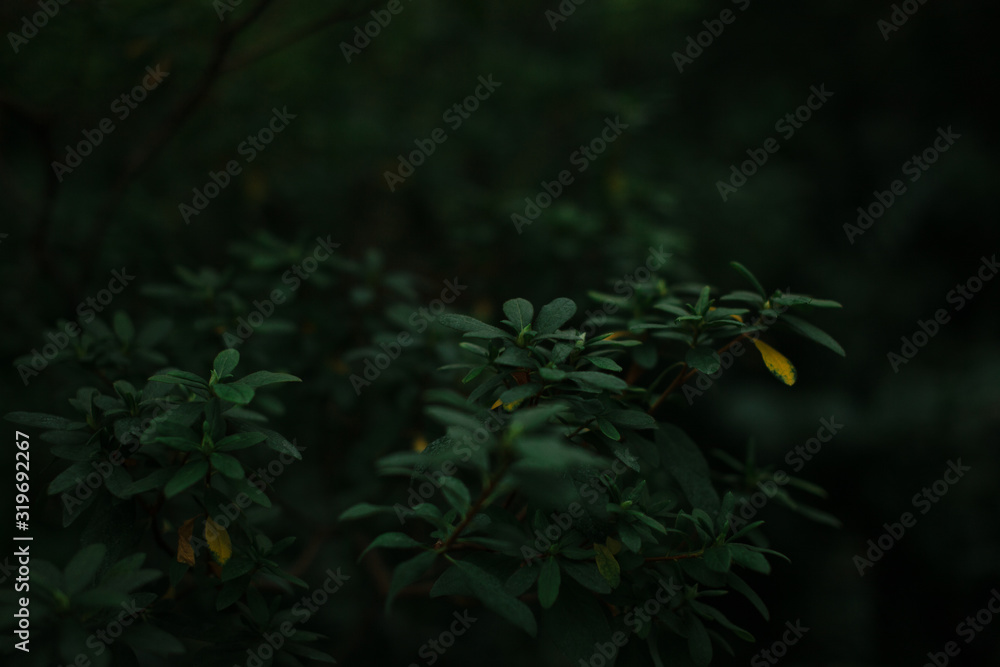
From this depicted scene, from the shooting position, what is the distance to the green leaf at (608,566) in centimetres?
106

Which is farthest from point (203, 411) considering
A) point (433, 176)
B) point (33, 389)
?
point (433, 176)

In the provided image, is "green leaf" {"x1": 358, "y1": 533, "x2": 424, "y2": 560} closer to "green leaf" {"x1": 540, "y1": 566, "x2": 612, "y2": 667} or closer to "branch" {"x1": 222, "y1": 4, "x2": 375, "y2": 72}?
"green leaf" {"x1": 540, "y1": 566, "x2": 612, "y2": 667}

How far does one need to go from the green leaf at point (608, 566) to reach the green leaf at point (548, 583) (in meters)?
0.08

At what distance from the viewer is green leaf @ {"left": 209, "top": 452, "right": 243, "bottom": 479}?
1.00 metres

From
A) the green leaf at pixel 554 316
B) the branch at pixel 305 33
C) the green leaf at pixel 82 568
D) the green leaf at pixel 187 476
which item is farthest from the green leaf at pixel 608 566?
the branch at pixel 305 33

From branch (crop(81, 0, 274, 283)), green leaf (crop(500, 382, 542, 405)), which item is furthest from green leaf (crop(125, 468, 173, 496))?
branch (crop(81, 0, 274, 283))

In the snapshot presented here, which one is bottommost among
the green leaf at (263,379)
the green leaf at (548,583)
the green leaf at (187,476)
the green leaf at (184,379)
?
the green leaf at (187,476)

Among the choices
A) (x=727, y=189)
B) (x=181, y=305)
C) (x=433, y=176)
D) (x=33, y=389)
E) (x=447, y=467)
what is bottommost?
(x=33, y=389)

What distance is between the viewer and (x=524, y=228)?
2.57 meters

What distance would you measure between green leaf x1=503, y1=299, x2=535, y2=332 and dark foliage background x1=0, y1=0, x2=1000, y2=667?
639 millimetres

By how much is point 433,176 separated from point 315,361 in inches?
64.3

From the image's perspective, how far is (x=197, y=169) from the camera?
2.95 metres

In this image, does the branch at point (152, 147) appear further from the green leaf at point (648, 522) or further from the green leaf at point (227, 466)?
the green leaf at point (648, 522)

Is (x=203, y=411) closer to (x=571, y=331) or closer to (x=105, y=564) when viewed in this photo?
(x=105, y=564)
